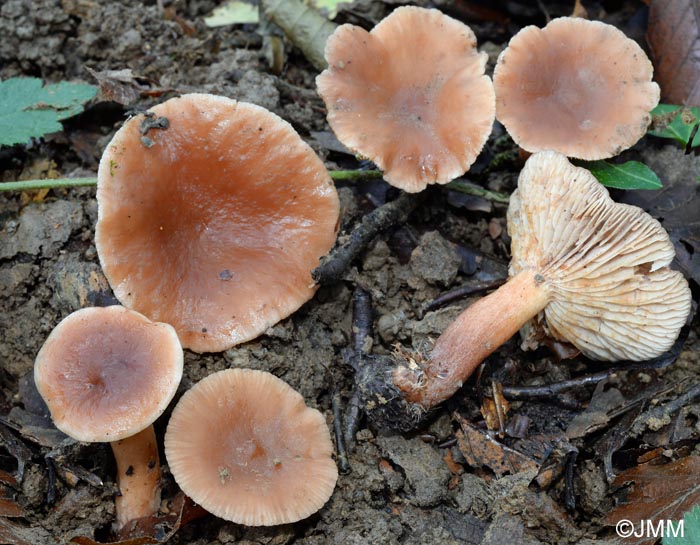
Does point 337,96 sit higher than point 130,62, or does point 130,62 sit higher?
point 337,96

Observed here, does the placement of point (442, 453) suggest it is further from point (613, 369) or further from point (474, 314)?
point (613, 369)

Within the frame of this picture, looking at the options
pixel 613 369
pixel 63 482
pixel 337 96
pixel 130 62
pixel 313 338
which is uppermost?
pixel 337 96

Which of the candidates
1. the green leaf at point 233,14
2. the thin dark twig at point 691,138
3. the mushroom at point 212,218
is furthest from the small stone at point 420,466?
the green leaf at point 233,14

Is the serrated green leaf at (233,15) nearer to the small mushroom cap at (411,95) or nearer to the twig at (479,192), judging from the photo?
the small mushroom cap at (411,95)

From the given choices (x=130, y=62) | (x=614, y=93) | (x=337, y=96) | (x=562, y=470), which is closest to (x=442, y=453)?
(x=562, y=470)

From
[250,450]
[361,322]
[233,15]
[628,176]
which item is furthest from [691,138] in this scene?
[233,15]

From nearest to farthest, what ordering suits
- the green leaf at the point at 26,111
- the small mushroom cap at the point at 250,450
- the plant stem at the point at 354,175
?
the small mushroom cap at the point at 250,450 < the green leaf at the point at 26,111 < the plant stem at the point at 354,175

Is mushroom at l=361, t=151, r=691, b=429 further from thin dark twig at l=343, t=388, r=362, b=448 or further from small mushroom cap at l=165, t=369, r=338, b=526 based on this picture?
small mushroom cap at l=165, t=369, r=338, b=526
